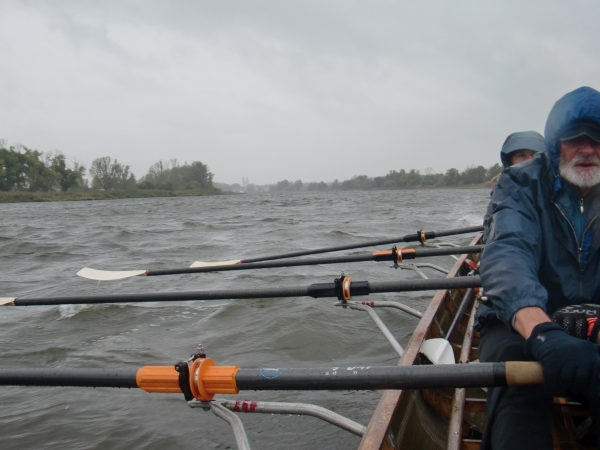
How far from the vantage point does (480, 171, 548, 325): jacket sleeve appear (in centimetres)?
206

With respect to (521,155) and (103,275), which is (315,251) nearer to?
(103,275)

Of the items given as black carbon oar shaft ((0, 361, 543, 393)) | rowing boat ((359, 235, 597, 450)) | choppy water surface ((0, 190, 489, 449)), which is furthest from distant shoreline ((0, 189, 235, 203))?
rowing boat ((359, 235, 597, 450))

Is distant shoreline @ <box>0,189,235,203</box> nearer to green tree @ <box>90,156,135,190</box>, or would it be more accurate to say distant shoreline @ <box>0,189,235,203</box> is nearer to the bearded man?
green tree @ <box>90,156,135,190</box>

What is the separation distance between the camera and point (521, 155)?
4.10 meters

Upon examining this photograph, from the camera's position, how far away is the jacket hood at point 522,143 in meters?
4.05

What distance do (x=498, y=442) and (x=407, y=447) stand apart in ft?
2.34

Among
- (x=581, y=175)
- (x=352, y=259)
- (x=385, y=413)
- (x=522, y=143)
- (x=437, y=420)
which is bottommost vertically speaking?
(x=437, y=420)

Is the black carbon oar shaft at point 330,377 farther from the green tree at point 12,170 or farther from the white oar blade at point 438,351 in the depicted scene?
the green tree at point 12,170

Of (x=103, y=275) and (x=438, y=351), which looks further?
(x=103, y=275)

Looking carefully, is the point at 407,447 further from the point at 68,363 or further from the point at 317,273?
the point at 317,273

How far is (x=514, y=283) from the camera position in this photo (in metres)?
2.08

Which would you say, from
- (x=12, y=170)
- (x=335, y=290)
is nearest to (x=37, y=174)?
(x=12, y=170)

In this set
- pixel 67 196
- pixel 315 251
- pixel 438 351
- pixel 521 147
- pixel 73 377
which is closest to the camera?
pixel 73 377

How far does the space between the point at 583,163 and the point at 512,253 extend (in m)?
0.58
